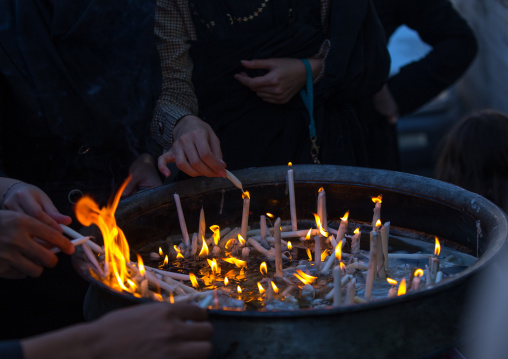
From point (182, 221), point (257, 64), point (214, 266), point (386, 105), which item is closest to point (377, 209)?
point (214, 266)

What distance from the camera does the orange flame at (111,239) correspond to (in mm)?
1703

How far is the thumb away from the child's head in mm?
1100

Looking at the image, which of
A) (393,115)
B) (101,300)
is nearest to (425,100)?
(393,115)

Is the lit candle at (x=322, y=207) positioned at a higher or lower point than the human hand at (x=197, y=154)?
lower

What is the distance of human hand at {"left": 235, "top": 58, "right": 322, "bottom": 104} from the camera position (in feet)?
8.36

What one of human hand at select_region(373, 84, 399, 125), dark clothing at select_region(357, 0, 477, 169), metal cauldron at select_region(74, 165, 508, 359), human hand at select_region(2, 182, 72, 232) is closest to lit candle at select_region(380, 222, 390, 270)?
metal cauldron at select_region(74, 165, 508, 359)

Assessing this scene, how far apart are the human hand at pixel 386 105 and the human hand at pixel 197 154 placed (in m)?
1.47

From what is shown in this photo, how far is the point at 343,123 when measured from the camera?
279 cm

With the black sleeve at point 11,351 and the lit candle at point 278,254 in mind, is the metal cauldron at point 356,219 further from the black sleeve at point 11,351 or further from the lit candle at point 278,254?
the lit candle at point 278,254

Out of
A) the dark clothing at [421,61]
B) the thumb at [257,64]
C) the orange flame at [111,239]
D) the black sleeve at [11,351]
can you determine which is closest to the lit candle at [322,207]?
the orange flame at [111,239]

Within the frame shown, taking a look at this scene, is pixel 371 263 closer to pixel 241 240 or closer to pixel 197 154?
pixel 241 240

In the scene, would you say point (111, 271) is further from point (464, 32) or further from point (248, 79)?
point (464, 32)

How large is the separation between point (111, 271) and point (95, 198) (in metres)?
0.94

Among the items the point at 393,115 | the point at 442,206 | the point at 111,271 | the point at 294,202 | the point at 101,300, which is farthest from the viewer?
the point at 393,115
